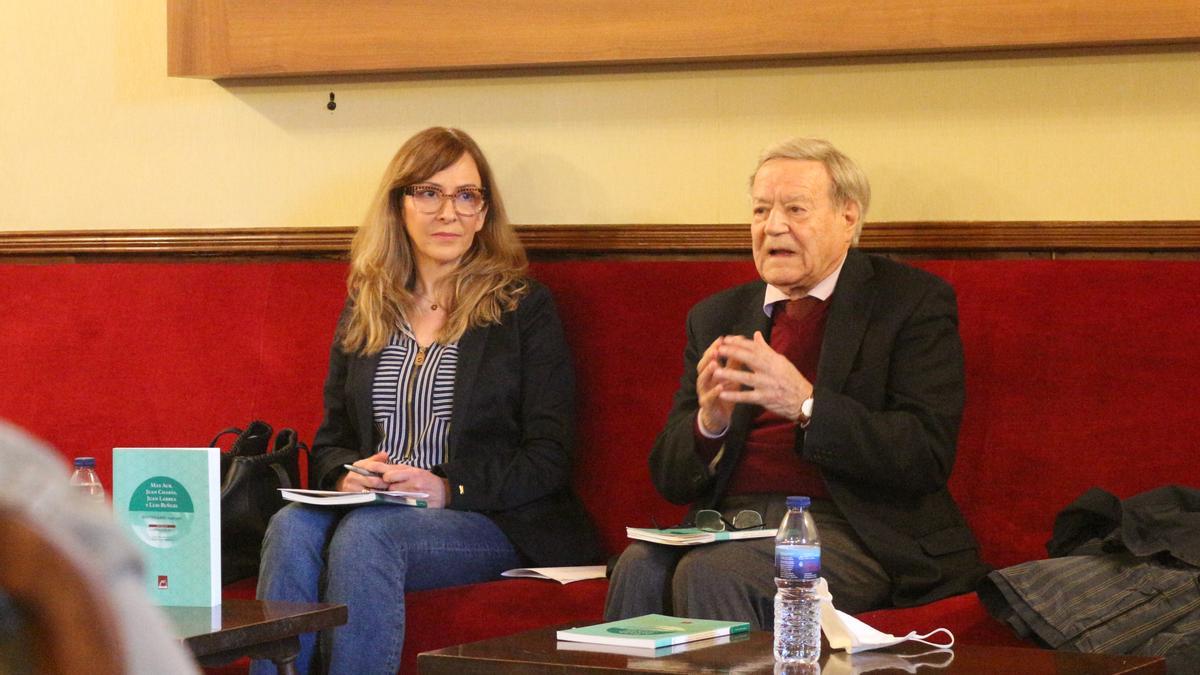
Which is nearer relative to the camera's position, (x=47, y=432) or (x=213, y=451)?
(x=213, y=451)

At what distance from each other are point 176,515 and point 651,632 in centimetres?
77

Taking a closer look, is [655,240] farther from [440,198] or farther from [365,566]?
[365,566]

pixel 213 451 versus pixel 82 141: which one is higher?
pixel 82 141

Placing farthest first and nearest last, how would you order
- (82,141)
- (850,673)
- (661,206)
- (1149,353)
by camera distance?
(82,141) < (661,206) < (1149,353) < (850,673)

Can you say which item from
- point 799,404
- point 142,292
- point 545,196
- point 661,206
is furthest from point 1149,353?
point 142,292

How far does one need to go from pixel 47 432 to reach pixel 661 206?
1.53 meters

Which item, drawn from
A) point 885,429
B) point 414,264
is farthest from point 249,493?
point 885,429

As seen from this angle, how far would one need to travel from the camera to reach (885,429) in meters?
2.63

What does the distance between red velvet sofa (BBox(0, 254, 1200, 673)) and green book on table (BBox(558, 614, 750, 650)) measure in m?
0.47

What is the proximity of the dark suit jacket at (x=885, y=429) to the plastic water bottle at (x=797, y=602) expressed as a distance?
0.48m

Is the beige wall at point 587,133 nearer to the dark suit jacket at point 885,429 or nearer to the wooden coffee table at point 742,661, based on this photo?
the dark suit jacket at point 885,429

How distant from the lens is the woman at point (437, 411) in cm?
278

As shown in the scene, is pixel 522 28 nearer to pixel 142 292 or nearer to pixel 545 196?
pixel 545 196

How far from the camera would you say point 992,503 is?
2953 millimetres
